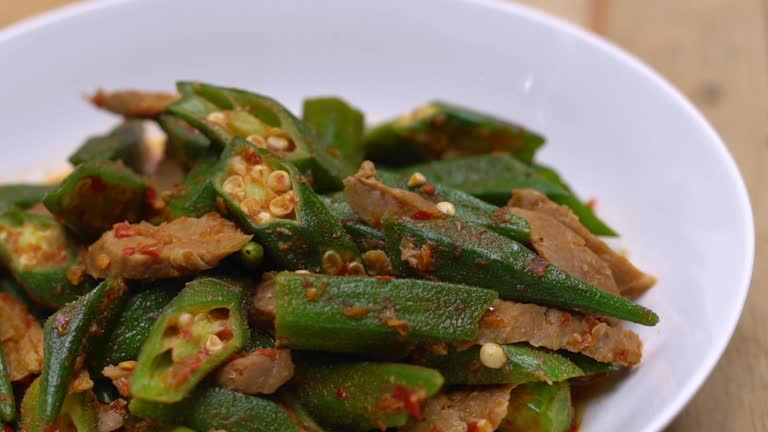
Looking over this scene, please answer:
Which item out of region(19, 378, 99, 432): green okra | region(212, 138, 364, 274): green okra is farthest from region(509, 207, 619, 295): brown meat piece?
region(19, 378, 99, 432): green okra

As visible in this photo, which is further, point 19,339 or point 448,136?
point 448,136

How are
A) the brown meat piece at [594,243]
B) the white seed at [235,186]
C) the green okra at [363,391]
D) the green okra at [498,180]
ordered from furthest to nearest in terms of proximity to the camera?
the green okra at [498,180] → the brown meat piece at [594,243] → the white seed at [235,186] → the green okra at [363,391]

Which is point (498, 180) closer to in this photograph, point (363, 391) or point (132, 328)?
point (363, 391)

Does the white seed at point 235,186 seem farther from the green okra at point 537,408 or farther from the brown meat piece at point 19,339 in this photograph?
the green okra at point 537,408

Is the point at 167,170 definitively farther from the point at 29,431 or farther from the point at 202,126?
the point at 29,431

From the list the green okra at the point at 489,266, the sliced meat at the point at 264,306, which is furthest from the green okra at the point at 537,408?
the sliced meat at the point at 264,306

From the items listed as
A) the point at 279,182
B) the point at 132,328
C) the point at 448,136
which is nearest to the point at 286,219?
the point at 279,182
